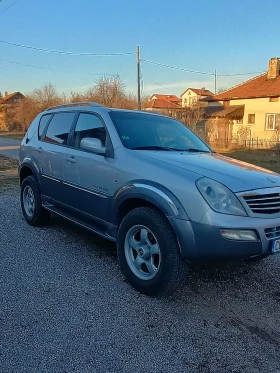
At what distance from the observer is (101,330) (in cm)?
261

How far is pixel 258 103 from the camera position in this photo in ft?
90.9

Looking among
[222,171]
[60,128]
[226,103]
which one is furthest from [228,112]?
[222,171]

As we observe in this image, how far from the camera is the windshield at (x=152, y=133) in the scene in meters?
3.73

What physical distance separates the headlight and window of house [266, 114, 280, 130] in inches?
1046

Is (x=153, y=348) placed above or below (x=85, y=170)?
below

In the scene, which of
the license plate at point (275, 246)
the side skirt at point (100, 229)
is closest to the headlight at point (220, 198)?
the license plate at point (275, 246)

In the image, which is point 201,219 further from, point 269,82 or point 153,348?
point 269,82

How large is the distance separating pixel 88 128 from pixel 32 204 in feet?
6.27

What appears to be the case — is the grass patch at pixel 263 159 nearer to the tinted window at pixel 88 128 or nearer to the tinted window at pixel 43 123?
the tinted window at pixel 43 123

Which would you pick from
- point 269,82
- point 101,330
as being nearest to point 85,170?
point 101,330

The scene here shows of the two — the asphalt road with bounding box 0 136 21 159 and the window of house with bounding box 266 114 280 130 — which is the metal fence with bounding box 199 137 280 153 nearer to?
the window of house with bounding box 266 114 280 130

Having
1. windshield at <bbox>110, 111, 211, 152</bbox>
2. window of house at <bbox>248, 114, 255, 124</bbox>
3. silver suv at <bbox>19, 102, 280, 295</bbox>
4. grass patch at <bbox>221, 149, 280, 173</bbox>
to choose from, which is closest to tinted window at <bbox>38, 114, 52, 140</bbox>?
silver suv at <bbox>19, 102, 280, 295</bbox>

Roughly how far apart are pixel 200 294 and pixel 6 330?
1789 millimetres

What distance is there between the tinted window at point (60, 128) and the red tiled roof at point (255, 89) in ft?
83.4
